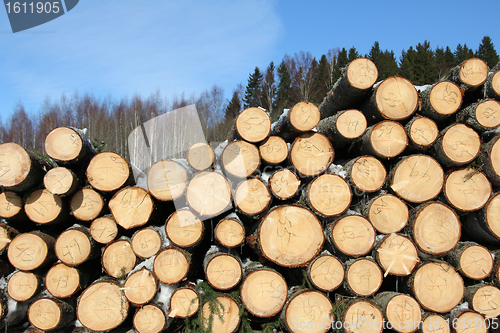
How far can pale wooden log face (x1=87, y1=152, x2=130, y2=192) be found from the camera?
131 inches

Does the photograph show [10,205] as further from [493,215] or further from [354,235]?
[493,215]

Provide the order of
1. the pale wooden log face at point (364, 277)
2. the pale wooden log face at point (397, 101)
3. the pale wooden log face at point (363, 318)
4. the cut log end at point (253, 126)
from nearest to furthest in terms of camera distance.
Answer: the pale wooden log face at point (363, 318), the pale wooden log face at point (364, 277), the cut log end at point (253, 126), the pale wooden log face at point (397, 101)

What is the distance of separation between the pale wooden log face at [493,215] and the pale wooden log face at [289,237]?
2.12 metres

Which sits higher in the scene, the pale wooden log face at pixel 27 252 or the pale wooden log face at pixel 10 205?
the pale wooden log face at pixel 10 205

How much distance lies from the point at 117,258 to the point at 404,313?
3392mm

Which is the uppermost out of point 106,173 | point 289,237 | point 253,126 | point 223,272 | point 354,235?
point 253,126

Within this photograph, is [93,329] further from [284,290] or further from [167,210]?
[284,290]

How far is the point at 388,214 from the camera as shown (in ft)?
10.2

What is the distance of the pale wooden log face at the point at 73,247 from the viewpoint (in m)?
3.29

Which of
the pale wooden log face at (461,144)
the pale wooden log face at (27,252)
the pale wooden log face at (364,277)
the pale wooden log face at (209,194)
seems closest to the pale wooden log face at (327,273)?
the pale wooden log face at (364,277)

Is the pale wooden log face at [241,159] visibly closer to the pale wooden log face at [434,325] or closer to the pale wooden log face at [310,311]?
the pale wooden log face at [310,311]

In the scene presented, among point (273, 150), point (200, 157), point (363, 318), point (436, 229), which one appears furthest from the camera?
point (273, 150)

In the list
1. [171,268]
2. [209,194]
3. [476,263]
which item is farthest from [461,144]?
[171,268]

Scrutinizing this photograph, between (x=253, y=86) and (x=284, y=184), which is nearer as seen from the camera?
(x=284, y=184)
